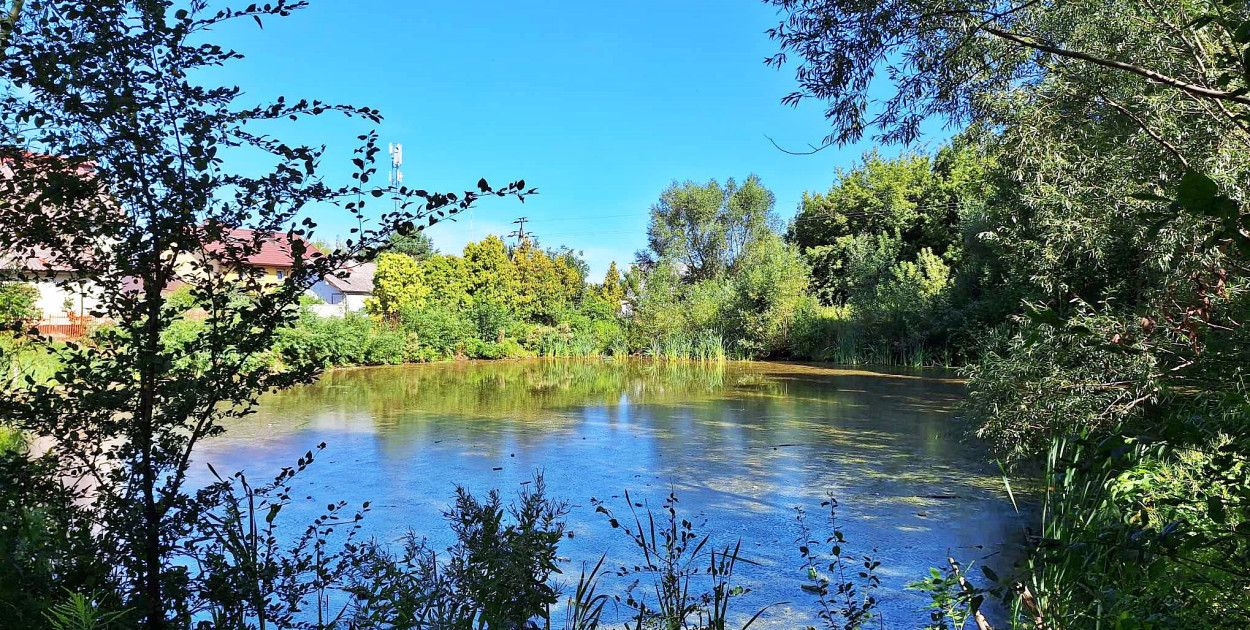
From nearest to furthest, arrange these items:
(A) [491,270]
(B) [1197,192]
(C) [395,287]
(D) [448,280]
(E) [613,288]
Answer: (B) [1197,192], (C) [395,287], (D) [448,280], (A) [491,270], (E) [613,288]

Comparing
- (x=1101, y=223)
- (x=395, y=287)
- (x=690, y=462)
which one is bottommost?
(x=690, y=462)

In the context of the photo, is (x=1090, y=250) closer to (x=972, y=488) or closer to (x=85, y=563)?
(x=972, y=488)

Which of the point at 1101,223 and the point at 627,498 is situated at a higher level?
the point at 1101,223

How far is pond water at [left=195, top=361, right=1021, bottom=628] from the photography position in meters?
3.91

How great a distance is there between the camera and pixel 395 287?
1852cm

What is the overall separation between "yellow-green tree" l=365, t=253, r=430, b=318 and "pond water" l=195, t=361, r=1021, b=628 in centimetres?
710

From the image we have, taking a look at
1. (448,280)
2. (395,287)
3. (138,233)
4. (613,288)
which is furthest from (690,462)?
(613,288)

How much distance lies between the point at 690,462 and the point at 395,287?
14.2 meters

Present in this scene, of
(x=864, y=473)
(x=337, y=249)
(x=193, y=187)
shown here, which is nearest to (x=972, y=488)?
(x=864, y=473)

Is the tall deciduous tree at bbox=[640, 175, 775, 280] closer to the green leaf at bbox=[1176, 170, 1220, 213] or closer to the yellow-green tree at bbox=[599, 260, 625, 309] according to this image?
the yellow-green tree at bbox=[599, 260, 625, 309]

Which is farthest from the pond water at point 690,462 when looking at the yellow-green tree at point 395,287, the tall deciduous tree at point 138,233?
the yellow-green tree at point 395,287

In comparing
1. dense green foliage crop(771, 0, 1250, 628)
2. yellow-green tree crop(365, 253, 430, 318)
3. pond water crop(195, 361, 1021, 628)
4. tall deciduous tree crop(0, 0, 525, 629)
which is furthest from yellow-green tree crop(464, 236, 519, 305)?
tall deciduous tree crop(0, 0, 525, 629)

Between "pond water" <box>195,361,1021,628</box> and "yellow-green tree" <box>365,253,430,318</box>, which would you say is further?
"yellow-green tree" <box>365,253,430,318</box>

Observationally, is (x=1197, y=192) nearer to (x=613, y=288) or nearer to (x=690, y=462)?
(x=690, y=462)
